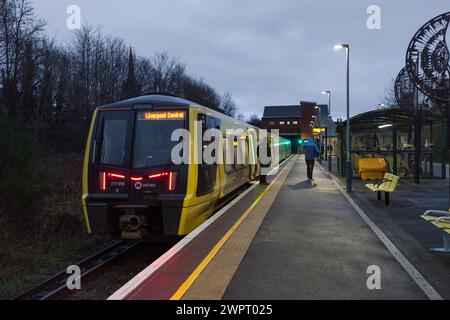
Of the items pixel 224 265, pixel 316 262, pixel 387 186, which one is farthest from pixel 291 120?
pixel 224 265

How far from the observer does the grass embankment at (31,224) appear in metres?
8.49

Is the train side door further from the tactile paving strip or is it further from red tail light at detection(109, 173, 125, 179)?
red tail light at detection(109, 173, 125, 179)

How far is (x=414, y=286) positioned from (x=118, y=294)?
337 cm

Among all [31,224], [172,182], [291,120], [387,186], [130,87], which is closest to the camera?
[172,182]

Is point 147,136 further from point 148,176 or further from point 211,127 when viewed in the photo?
point 211,127

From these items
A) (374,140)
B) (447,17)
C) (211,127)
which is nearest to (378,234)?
(211,127)

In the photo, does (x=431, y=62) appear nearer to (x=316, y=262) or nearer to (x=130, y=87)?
(x=316, y=262)

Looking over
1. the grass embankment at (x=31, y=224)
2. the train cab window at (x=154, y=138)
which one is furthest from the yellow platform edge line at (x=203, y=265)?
the grass embankment at (x=31, y=224)

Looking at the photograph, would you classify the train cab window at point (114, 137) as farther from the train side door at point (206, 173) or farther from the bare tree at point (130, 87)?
the bare tree at point (130, 87)

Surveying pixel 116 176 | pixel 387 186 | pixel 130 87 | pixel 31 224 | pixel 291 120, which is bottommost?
pixel 31 224

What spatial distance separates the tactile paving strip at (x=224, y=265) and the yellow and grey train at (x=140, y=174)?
109 centimetres

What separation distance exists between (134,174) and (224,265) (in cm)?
313

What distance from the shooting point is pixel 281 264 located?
611 centimetres
